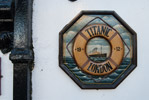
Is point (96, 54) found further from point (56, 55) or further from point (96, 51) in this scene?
point (56, 55)

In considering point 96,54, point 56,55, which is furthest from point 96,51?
point 56,55

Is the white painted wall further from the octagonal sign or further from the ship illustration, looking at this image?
the ship illustration

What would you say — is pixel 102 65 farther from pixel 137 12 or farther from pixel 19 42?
pixel 19 42

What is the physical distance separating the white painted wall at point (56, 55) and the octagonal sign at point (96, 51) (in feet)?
0.25

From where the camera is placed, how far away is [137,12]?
6.81 ft

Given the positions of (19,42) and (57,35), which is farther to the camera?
(57,35)

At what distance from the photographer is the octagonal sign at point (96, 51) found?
2.02m

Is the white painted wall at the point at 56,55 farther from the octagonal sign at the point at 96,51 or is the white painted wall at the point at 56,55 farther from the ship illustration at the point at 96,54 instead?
the ship illustration at the point at 96,54

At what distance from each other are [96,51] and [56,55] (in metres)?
0.49

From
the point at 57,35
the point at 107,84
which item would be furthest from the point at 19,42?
the point at 107,84

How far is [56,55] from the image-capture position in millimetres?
2049

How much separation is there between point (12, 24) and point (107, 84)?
134cm

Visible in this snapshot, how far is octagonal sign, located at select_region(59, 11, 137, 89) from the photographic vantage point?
2016 millimetres

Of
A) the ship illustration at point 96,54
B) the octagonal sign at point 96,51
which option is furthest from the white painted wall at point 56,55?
the ship illustration at point 96,54
